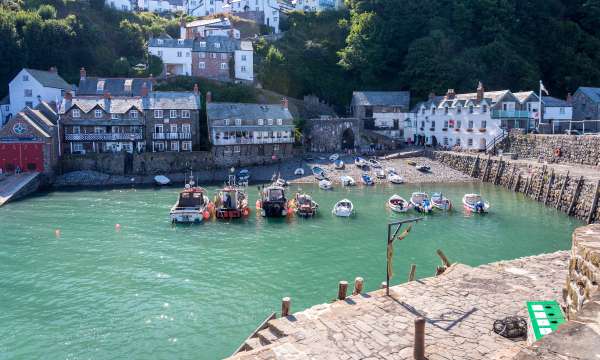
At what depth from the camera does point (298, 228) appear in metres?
37.1

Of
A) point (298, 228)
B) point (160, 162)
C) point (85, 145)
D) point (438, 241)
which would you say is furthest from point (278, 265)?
point (85, 145)

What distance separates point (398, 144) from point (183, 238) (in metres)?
49.8

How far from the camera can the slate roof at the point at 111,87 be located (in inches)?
2790

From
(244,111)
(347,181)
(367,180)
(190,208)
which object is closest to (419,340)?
(190,208)

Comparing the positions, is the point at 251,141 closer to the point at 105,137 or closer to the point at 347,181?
the point at 347,181

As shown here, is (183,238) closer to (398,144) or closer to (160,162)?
(160,162)

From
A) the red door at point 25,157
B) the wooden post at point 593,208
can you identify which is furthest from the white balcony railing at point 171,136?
the wooden post at point 593,208

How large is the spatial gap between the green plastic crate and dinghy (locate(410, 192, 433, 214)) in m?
29.3

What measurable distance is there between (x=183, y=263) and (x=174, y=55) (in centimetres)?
6084

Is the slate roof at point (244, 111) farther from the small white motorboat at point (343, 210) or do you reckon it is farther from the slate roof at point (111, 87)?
the small white motorboat at point (343, 210)

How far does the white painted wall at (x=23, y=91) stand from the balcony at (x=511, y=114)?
205ft

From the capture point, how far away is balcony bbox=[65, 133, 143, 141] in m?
61.3

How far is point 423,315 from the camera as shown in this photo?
49.5ft

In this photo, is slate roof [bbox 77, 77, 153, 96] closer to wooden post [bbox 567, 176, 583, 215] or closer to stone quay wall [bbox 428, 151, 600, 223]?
stone quay wall [bbox 428, 151, 600, 223]
